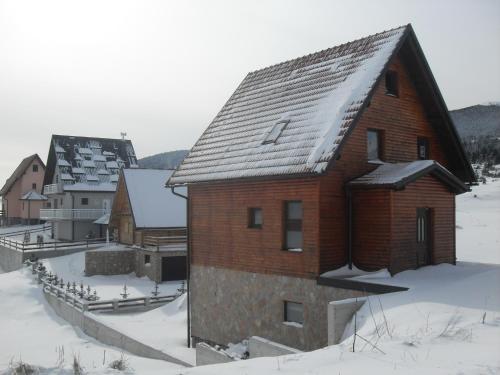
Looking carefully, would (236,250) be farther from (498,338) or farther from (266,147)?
(498,338)

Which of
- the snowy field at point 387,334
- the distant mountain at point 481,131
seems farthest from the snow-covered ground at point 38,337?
the distant mountain at point 481,131

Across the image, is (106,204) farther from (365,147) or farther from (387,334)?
(387,334)

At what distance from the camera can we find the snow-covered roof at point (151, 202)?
113ft

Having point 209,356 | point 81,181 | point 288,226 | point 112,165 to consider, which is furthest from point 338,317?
point 112,165

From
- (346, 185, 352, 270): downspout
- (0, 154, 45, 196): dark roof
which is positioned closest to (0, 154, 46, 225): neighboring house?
(0, 154, 45, 196): dark roof

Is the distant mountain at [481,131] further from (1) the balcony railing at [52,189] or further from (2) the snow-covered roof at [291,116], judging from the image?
(2) the snow-covered roof at [291,116]

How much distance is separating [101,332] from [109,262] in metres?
13.2

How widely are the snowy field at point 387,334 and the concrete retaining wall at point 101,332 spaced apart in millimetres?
327

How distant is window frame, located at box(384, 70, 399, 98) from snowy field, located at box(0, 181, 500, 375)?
221 inches

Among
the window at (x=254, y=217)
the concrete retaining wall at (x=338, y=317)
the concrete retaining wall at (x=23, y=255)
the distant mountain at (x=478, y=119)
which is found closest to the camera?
the concrete retaining wall at (x=338, y=317)

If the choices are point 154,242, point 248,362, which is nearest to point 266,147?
point 248,362

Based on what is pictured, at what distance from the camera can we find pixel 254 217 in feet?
53.7

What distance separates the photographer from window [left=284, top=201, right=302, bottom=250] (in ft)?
48.9

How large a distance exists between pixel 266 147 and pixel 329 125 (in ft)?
7.83
